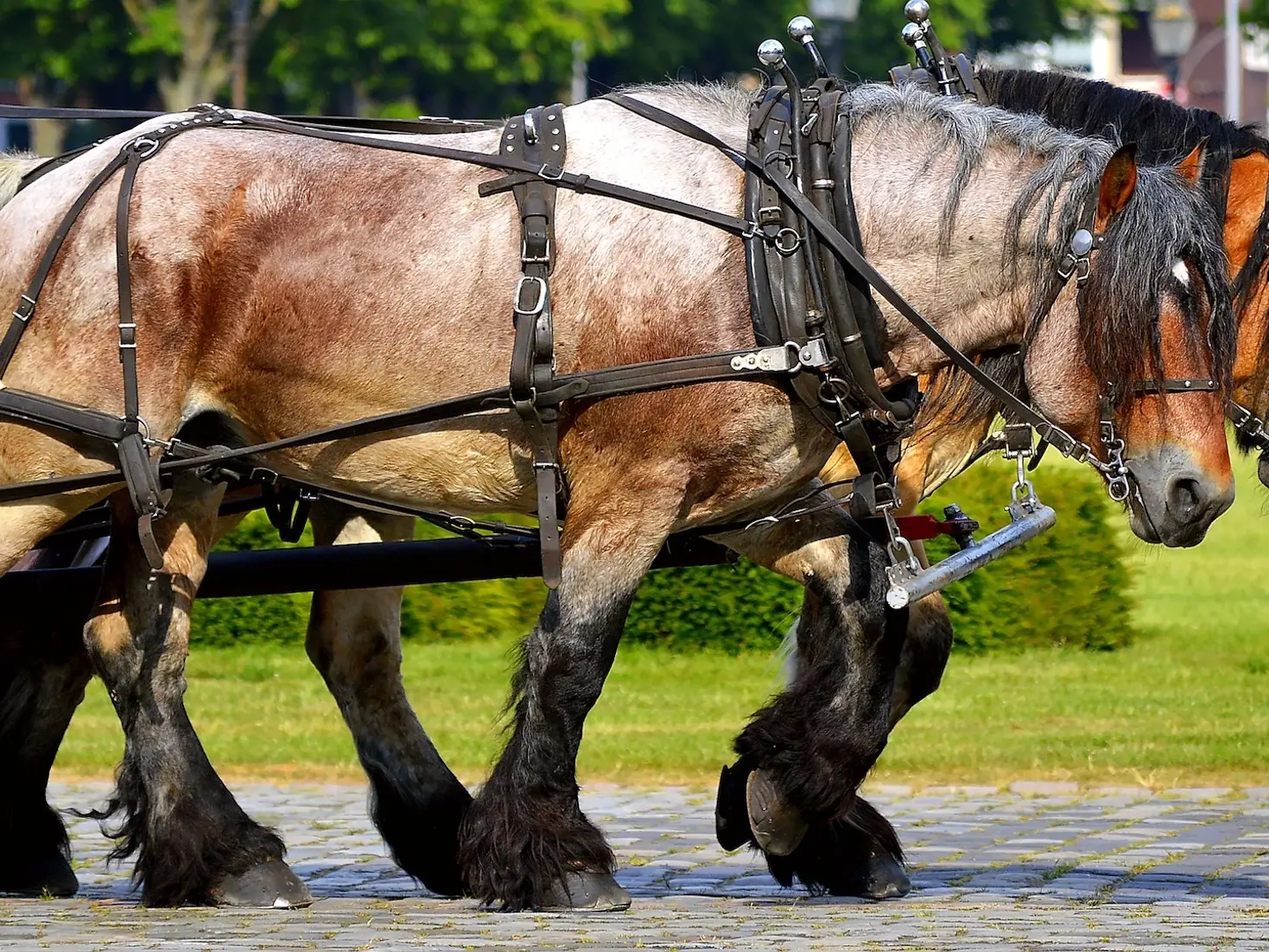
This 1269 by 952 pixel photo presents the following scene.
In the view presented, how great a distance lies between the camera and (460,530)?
215 inches

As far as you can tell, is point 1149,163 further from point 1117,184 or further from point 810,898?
point 810,898

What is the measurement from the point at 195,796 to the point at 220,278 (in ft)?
4.26

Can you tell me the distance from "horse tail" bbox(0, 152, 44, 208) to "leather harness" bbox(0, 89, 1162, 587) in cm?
36

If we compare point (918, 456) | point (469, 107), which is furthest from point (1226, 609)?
point (469, 107)

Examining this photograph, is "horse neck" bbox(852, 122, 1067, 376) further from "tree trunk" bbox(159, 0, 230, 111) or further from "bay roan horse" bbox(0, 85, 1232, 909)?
"tree trunk" bbox(159, 0, 230, 111)

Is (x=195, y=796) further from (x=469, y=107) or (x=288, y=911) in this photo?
(x=469, y=107)

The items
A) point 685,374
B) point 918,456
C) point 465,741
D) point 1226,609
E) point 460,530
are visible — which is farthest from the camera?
point 1226,609

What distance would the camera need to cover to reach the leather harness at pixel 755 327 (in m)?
4.77

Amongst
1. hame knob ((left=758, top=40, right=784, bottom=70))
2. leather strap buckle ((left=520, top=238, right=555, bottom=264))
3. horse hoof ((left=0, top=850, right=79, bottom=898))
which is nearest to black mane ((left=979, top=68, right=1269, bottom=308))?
hame knob ((left=758, top=40, right=784, bottom=70))

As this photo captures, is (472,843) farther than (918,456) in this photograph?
No

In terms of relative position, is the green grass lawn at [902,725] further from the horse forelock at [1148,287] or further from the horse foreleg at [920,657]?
the horse forelock at [1148,287]

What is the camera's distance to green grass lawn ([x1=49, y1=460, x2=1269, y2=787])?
8188 millimetres

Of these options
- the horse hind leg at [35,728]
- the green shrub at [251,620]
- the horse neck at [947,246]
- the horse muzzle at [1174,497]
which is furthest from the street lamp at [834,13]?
the horse muzzle at [1174,497]

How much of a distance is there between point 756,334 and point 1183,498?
38.3 inches
